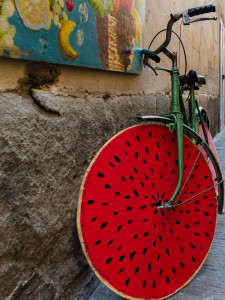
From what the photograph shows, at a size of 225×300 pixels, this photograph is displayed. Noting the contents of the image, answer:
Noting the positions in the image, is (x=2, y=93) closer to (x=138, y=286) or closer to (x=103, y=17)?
(x=103, y=17)

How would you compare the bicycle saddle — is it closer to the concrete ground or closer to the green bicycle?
the green bicycle

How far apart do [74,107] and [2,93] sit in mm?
442

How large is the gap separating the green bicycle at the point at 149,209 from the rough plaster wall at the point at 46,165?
214mm

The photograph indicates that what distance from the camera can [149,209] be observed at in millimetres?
1458

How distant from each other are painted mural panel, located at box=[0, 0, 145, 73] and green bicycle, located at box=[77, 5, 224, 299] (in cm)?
40

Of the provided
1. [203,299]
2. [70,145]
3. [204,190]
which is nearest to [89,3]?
[70,145]

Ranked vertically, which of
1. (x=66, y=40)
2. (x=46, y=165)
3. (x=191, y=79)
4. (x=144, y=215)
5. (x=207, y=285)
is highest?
(x=66, y=40)

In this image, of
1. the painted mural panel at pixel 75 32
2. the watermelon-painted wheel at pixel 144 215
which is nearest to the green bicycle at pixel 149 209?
the watermelon-painted wheel at pixel 144 215

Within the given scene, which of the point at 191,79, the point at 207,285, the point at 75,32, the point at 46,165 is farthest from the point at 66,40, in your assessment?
the point at 207,285

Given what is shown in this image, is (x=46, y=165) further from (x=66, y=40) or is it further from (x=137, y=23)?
(x=137, y=23)

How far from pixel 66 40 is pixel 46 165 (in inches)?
23.2

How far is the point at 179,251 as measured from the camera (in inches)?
62.4

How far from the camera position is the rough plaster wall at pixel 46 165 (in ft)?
3.69

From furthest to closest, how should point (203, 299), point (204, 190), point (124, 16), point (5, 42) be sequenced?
point (124, 16), point (204, 190), point (203, 299), point (5, 42)
